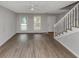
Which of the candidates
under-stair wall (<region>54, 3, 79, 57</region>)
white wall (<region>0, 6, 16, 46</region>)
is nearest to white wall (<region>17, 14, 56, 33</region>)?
white wall (<region>0, 6, 16, 46</region>)

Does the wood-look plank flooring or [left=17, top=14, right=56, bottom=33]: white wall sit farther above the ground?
[left=17, top=14, right=56, bottom=33]: white wall

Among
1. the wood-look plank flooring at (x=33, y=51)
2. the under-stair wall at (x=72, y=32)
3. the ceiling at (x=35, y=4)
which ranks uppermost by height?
the ceiling at (x=35, y=4)

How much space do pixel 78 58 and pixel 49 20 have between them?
939 cm

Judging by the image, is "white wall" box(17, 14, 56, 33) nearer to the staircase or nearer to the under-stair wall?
the staircase

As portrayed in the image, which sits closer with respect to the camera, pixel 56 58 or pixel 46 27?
pixel 56 58

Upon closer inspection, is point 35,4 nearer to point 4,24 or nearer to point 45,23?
point 4,24

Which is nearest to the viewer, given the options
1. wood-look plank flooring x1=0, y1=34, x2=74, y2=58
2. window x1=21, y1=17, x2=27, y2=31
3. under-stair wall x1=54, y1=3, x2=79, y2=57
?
under-stair wall x1=54, y1=3, x2=79, y2=57

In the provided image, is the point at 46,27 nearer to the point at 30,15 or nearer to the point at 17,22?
the point at 30,15

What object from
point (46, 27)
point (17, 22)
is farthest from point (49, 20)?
point (17, 22)

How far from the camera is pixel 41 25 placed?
44.5ft

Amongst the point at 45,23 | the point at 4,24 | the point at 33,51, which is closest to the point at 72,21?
the point at 33,51

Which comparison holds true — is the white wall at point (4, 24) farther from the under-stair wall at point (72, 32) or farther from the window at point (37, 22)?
the window at point (37, 22)

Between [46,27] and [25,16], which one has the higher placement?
[25,16]

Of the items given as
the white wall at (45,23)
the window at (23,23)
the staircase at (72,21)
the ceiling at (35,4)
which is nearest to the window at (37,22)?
the white wall at (45,23)
